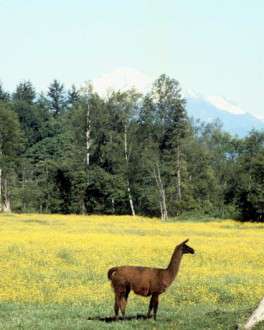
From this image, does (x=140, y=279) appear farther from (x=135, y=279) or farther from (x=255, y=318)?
(x=255, y=318)

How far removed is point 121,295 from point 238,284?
8.70 metres

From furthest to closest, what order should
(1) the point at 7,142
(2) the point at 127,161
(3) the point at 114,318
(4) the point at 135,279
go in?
1. (1) the point at 7,142
2. (2) the point at 127,161
3. (3) the point at 114,318
4. (4) the point at 135,279

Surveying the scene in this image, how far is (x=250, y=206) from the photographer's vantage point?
73500 millimetres

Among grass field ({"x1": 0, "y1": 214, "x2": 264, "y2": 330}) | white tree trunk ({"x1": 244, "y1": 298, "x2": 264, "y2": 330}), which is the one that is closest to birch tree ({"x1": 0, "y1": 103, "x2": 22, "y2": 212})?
grass field ({"x1": 0, "y1": 214, "x2": 264, "y2": 330})

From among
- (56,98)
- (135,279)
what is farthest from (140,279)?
(56,98)

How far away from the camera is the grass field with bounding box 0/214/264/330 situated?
15.6 metres

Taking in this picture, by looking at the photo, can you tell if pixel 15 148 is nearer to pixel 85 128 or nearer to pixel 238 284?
pixel 85 128

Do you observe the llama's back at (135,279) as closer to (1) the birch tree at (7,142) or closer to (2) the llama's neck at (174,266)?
(2) the llama's neck at (174,266)

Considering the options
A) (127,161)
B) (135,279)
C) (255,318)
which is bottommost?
(255,318)

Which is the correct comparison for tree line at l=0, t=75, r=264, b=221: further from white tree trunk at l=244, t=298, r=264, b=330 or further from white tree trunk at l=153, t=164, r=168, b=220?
white tree trunk at l=244, t=298, r=264, b=330

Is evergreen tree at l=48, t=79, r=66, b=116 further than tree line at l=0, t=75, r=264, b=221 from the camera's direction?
Yes

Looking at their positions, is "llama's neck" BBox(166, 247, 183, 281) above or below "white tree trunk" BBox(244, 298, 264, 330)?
above

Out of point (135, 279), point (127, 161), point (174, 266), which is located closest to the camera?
point (135, 279)

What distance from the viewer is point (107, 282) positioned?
24281mm
